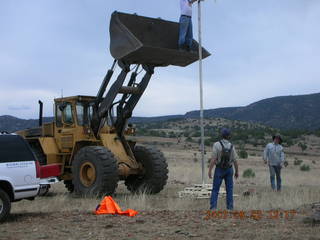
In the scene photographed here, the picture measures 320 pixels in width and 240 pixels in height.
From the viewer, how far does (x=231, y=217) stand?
922cm

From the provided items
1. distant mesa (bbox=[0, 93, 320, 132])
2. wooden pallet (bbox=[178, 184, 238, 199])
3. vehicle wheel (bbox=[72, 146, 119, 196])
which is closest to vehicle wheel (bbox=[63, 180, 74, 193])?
vehicle wheel (bbox=[72, 146, 119, 196])

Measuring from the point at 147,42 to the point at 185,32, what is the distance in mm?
1081

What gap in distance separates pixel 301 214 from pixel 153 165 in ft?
21.6

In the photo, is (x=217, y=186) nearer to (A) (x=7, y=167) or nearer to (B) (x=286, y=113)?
(A) (x=7, y=167)

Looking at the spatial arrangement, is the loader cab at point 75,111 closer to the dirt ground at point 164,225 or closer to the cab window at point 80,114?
the cab window at point 80,114

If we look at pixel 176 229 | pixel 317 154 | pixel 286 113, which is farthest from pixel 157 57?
pixel 286 113

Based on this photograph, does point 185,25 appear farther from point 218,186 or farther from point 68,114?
point 218,186

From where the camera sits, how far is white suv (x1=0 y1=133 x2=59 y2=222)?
962cm

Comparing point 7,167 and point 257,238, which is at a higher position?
point 7,167

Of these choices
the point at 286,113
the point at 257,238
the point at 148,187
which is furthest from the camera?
the point at 286,113

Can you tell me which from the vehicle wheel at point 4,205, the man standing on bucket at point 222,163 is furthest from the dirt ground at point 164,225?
the man standing on bucket at point 222,163

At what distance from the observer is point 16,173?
9.84 metres

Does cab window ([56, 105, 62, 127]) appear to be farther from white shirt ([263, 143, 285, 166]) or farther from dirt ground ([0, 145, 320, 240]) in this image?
white shirt ([263, 143, 285, 166])

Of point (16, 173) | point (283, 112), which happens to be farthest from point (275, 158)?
point (283, 112)
